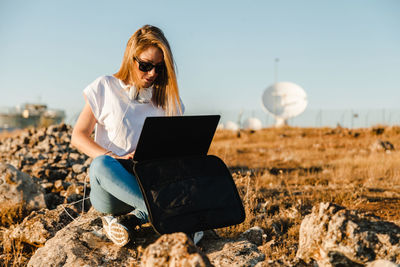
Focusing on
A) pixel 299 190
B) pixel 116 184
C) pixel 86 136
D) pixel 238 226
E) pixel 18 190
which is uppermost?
pixel 86 136

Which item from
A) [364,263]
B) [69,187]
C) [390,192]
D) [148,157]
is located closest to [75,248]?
[148,157]

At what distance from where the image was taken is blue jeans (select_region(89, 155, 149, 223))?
2.78 m

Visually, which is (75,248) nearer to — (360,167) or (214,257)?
(214,257)

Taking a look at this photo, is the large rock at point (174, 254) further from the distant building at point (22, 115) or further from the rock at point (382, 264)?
the distant building at point (22, 115)

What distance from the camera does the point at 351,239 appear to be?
194 cm

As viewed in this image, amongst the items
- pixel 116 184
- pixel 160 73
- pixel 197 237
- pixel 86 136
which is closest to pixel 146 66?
pixel 160 73

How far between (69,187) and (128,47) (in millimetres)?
3148

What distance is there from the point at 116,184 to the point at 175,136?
619mm

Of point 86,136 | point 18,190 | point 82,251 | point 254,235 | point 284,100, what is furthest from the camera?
point 284,100

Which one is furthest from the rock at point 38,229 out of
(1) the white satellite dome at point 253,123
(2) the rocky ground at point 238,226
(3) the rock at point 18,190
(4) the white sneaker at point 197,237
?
(1) the white satellite dome at point 253,123

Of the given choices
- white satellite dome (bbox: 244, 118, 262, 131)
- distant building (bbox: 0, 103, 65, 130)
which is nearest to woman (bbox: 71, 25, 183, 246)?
white satellite dome (bbox: 244, 118, 262, 131)

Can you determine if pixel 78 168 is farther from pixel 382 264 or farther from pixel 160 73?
pixel 382 264

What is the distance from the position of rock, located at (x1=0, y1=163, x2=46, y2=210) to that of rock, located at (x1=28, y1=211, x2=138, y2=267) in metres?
1.72

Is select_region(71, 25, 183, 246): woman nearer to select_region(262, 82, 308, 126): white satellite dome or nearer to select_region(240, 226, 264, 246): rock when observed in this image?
select_region(240, 226, 264, 246): rock
